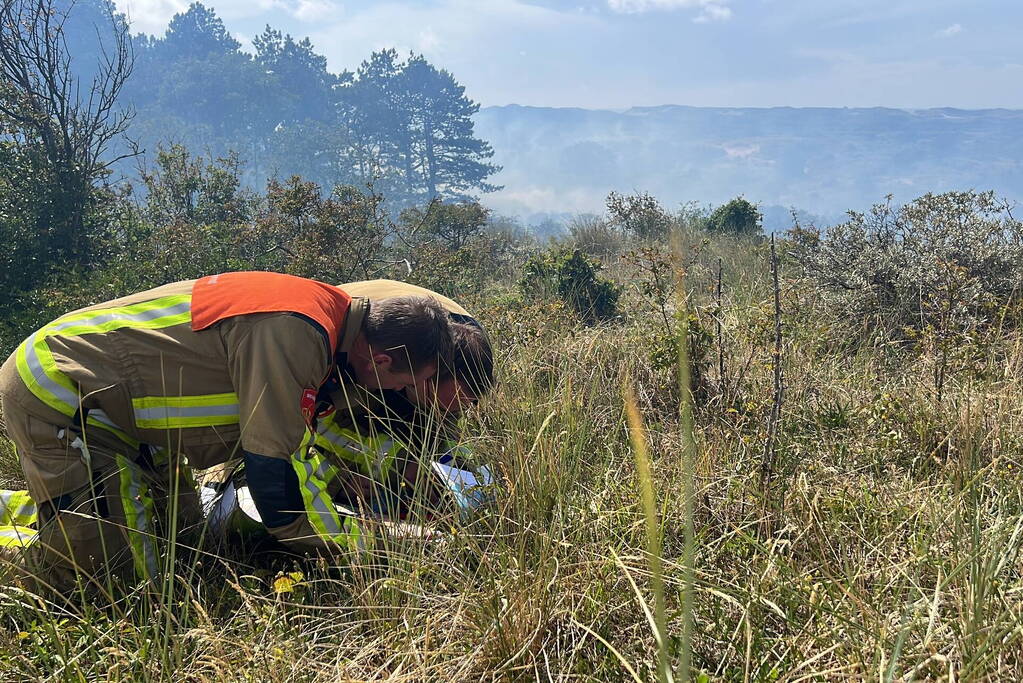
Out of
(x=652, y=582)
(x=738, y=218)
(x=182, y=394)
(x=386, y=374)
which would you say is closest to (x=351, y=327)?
(x=386, y=374)

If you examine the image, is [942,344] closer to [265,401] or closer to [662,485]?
[662,485]

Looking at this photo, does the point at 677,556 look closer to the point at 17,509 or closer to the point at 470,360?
the point at 470,360

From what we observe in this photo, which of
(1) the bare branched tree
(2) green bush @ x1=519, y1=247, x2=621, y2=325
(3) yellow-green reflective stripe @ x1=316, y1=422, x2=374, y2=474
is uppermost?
(1) the bare branched tree

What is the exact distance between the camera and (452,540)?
191 centimetres

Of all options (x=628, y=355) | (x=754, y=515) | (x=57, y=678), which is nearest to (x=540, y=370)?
(x=628, y=355)

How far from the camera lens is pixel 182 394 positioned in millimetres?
2193

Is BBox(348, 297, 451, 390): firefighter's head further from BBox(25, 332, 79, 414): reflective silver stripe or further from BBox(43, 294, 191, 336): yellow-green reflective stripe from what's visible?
BBox(25, 332, 79, 414): reflective silver stripe

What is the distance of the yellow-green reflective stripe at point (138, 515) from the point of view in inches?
82.0

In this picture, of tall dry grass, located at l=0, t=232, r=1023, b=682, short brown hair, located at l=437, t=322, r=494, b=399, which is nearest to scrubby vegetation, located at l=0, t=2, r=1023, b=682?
tall dry grass, located at l=0, t=232, r=1023, b=682

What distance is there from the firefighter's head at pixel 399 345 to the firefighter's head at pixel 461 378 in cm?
5

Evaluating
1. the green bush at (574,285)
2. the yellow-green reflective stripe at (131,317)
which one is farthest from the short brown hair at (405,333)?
the green bush at (574,285)

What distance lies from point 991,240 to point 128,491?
631cm

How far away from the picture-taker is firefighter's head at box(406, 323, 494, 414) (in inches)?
94.0

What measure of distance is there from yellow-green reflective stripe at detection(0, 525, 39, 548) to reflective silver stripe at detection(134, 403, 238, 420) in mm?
488
